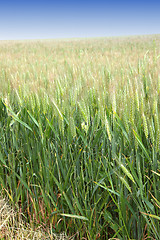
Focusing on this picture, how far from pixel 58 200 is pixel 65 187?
0.41ft

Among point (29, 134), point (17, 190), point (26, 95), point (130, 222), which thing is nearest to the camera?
point (130, 222)

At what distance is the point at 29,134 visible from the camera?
3.63 feet

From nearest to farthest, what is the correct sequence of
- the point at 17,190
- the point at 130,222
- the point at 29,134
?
the point at 130,222 < the point at 17,190 < the point at 29,134

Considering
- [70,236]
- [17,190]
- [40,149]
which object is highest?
[40,149]

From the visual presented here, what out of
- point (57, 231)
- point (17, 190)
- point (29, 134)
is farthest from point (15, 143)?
point (57, 231)

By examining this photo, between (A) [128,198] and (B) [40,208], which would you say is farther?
(B) [40,208]

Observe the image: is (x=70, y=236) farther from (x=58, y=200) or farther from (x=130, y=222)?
(x=130, y=222)

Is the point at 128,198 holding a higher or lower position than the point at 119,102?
lower

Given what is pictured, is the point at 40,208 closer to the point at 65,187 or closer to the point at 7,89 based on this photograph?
the point at 65,187

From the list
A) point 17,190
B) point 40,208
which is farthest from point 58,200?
point 17,190

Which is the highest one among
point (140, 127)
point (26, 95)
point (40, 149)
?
point (26, 95)

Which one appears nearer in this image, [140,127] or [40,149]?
[140,127]

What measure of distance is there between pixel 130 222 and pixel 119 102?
455 millimetres

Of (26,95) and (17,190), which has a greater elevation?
(26,95)
